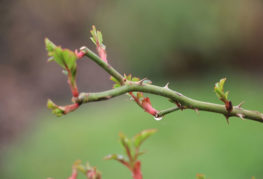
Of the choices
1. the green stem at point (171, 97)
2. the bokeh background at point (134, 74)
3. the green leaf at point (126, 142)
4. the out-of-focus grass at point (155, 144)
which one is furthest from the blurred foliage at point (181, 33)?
the green leaf at point (126, 142)

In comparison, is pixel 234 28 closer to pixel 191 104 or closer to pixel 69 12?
pixel 69 12

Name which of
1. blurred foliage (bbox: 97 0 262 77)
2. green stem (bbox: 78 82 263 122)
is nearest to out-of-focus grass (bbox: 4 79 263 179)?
blurred foliage (bbox: 97 0 262 77)

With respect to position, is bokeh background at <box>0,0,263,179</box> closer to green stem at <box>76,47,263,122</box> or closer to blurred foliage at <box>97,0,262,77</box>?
blurred foliage at <box>97,0,262,77</box>

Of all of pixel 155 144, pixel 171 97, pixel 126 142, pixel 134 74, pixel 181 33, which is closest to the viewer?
pixel 126 142

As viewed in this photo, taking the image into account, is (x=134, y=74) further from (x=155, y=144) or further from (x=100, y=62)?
(x=100, y=62)

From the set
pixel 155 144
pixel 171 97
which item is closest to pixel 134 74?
pixel 155 144

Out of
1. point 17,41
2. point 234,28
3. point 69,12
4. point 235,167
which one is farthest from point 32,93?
point 235,167

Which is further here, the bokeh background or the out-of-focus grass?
the bokeh background

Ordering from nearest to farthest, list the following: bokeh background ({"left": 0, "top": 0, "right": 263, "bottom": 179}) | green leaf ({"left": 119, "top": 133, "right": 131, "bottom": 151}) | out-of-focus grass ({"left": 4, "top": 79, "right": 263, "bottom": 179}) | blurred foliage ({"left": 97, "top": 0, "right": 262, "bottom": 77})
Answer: green leaf ({"left": 119, "top": 133, "right": 131, "bottom": 151}), out-of-focus grass ({"left": 4, "top": 79, "right": 263, "bottom": 179}), bokeh background ({"left": 0, "top": 0, "right": 263, "bottom": 179}), blurred foliage ({"left": 97, "top": 0, "right": 262, "bottom": 77})
